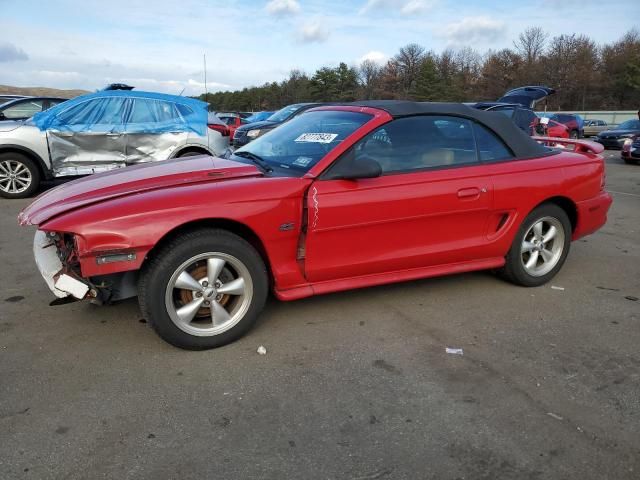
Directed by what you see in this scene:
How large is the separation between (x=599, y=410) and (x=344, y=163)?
2.04 meters

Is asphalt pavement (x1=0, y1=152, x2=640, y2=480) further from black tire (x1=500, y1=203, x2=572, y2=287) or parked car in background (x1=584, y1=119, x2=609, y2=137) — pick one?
parked car in background (x1=584, y1=119, x2=609, y2=137)

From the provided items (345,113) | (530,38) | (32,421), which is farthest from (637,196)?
(530,38)

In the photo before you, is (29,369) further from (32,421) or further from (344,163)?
(344,163)

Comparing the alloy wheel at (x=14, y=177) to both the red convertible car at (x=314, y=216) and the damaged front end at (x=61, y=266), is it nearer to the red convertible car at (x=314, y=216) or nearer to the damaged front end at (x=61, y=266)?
the red convertible car at (x=314, y=216)

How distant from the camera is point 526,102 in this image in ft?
48.4

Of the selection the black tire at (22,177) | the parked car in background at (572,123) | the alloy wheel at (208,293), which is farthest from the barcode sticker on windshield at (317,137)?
the parked car in background at (572,123)

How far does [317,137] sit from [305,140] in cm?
13

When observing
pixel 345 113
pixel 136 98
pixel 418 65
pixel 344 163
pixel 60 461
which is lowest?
pixel 60 461

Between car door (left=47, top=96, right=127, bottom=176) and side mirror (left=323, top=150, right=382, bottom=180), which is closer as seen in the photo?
side mirror (left=323, top=150, right=382, bottom=180)

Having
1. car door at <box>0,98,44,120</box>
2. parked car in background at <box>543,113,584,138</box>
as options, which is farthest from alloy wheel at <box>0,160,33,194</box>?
parked car in background at <box>543,113,584,138</box>

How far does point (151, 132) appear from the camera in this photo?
28.1 ft

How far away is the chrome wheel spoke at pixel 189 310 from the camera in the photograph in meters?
3.15

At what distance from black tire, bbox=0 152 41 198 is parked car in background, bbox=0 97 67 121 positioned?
329 cm

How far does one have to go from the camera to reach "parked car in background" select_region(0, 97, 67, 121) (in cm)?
1125
